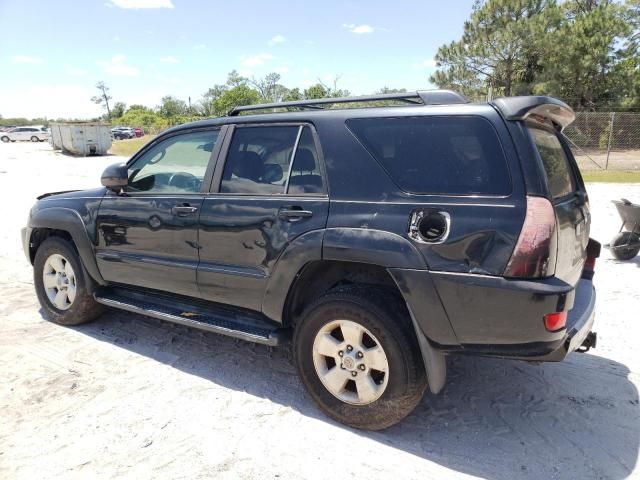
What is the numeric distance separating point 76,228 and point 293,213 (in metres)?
2.28

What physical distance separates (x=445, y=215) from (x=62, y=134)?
32736 millimetres

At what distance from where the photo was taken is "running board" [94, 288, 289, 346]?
320cm

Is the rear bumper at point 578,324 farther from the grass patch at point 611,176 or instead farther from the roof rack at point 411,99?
the grass patch at point 611,176

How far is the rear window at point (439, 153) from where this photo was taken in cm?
245

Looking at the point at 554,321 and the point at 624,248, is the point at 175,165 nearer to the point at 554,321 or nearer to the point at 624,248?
the point at 554,321

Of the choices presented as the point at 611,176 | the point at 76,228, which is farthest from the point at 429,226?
the point at 611,176

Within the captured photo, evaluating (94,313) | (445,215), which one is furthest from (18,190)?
(445,215)

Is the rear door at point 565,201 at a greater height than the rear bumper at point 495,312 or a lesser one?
greater

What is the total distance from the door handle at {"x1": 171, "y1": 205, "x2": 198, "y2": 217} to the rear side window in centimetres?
224

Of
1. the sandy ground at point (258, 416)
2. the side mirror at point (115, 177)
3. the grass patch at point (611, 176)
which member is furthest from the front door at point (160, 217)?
the grass patch at point (611, 176)

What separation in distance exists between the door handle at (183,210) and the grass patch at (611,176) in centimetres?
1503

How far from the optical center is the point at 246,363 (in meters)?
3.74

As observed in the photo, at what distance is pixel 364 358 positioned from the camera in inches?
109

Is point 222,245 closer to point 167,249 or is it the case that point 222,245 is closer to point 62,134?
point 167,249
